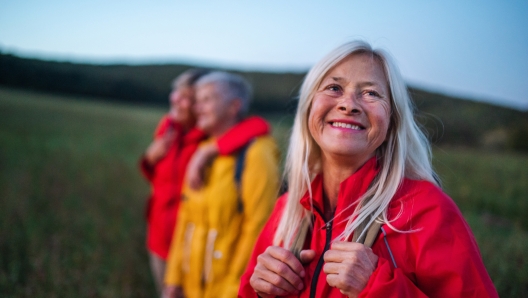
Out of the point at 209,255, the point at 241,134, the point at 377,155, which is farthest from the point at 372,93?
the point at 209,255

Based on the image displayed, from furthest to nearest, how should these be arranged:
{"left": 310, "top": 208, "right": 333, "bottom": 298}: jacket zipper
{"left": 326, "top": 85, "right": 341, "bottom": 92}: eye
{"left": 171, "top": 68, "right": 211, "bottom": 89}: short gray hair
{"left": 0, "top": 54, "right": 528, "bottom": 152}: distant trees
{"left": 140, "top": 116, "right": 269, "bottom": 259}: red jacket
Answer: {"left": 0, "top": 54, "right": 528, "bottom": 152}: distant trees → {"left": 171, "top": 68, "right": 211, "bottom": 89}: short gray hair → {"left": 140, "top": 116, "right": 269, "bottom": 259}: red jacket → {"left": 326, "top": 85, "right": 341, "bottom": 92}: eye → {"left": 310, "top": 208, "right": 333, "bottom": 298}: jacket zipper

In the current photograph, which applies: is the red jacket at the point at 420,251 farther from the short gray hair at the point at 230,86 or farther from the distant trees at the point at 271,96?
the short gray hair at the point at 230,86

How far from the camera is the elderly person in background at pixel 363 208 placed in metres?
1.27

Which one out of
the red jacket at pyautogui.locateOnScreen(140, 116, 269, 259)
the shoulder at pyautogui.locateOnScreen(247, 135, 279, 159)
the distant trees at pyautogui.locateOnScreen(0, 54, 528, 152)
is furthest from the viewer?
the distant trees at pyautogui.locateOnScreen(0, 54, 528, 152)

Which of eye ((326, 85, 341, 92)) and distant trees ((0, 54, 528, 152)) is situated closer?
eye ((326, 85, 341, 92))

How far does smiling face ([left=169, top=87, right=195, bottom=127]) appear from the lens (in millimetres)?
3688

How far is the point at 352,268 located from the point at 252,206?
1409 millimetres

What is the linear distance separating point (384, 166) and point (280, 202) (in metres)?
0.62

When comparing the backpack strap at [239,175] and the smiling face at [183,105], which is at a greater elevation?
the smiling face at [183,105]

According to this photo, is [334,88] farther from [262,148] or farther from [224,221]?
[224,221]

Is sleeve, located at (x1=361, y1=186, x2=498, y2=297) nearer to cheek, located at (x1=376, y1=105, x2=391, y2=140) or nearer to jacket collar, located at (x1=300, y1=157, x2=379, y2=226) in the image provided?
jacket collar, located at (x1=300, y1=157, x2=379, y2=226)

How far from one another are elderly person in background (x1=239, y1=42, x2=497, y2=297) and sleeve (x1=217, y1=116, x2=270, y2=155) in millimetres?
1040

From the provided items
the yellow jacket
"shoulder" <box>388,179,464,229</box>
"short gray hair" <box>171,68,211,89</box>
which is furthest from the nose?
"short gray hair" <box>171,68,211,89</box>

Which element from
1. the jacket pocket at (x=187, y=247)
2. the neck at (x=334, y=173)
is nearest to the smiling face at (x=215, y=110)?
the jacket pocket at (x=187, y=247)
